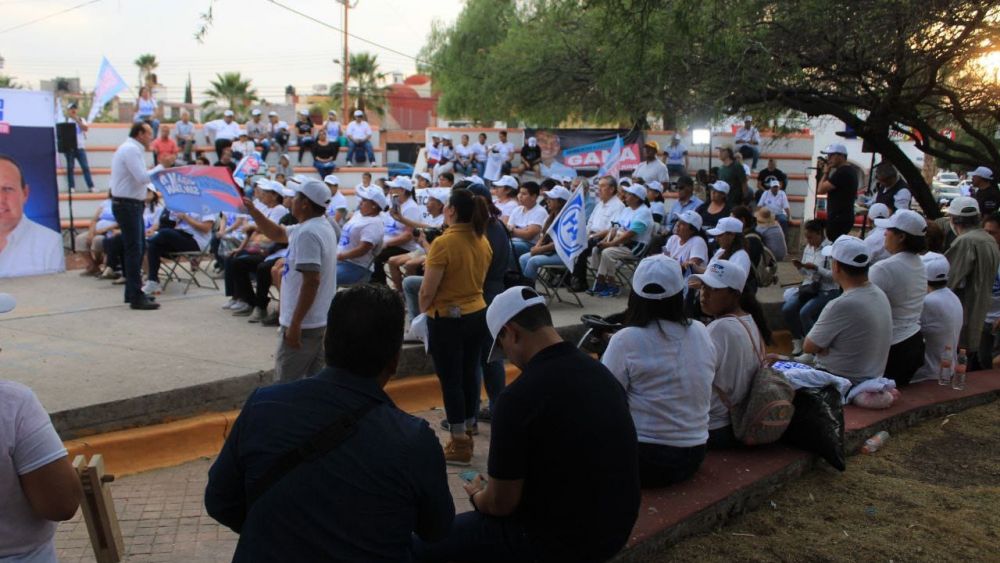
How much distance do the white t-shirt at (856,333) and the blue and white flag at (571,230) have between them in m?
3.63

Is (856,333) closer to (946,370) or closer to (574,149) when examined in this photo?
(946,370)

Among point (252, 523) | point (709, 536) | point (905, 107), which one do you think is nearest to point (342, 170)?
point (905, 107)

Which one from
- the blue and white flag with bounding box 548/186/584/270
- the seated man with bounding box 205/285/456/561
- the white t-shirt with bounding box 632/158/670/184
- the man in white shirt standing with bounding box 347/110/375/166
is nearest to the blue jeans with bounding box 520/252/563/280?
the blue and white flag with bounding box 548/186/584/270

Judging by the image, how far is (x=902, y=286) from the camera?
722 centimetres

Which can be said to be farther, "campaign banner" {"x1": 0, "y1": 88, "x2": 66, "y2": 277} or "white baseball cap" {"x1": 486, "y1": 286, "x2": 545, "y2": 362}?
"campaign banner" {"x1": 0, "y1": 88, "x2": 66, "y2": 277}

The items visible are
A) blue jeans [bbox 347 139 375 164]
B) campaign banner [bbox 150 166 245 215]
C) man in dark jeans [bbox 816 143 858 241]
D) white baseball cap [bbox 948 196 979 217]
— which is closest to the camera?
white baseball cap [bbox 948 196 979 217]

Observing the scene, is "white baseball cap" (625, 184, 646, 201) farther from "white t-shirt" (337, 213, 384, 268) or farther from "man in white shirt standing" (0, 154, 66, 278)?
"man in white shirt standing" (0, 154, 66, 278)

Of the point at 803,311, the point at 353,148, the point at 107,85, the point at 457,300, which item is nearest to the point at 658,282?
the point at 457,300

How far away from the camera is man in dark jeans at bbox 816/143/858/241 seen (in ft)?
39.8

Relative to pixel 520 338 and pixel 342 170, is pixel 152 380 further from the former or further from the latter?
pixel 342 170

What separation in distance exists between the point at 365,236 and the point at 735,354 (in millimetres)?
4869

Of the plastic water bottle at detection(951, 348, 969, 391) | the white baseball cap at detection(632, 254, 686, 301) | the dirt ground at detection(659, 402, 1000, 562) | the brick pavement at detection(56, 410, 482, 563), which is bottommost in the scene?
the brick pavement at detection(56, 410, 482, 563)

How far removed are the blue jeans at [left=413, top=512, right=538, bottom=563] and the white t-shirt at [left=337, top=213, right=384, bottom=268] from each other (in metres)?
5.80

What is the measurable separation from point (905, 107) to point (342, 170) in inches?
622
